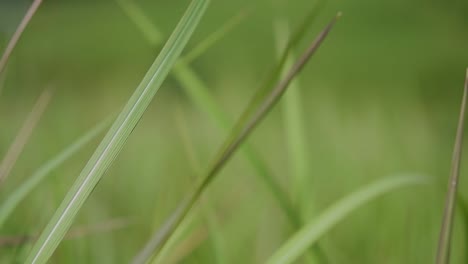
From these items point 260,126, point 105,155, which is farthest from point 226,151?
point 260,126

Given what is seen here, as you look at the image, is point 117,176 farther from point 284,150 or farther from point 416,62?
point 416,62

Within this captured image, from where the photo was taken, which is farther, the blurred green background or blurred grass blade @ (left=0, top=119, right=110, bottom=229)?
the blurred green background

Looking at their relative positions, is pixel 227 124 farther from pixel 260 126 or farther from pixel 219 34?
pixel 260 126

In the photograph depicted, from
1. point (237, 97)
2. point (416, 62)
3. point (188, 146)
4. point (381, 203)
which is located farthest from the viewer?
point (416, 62)

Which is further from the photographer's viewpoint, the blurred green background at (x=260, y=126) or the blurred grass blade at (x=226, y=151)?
the blurred green background at (x=260, y=126)

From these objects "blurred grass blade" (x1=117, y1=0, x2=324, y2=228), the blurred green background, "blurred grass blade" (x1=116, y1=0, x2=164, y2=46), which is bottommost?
the blurred green background

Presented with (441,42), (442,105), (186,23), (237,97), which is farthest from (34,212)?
(441,42)
